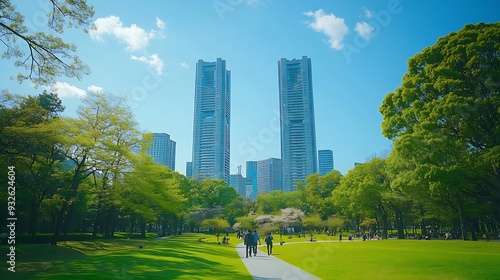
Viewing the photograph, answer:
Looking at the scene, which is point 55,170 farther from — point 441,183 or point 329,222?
point 329,222

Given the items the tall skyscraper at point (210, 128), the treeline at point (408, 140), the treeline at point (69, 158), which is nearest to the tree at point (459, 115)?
the treeline at point (408, 140)

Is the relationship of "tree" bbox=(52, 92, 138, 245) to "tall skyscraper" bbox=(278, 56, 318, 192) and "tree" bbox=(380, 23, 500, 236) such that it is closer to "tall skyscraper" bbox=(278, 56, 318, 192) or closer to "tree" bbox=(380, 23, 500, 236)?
"tree" bbox=(380, 23, 500, 236)

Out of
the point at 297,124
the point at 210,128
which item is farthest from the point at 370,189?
the point at 297,124

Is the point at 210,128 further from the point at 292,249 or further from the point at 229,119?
the point at 292,249

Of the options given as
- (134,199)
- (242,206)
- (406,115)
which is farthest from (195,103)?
(406,115)

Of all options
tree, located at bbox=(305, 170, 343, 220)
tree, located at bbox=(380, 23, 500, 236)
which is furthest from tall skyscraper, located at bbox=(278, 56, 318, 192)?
tree, located at bbox=(380, 23, 500, 236)

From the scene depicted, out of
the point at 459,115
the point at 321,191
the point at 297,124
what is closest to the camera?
the point at 459,115

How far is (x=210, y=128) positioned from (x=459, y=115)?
113m

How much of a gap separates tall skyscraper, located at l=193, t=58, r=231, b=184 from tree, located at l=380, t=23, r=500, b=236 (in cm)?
10782

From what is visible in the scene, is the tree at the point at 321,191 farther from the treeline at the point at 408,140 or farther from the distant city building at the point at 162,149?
the distant city building at the point at 162,149

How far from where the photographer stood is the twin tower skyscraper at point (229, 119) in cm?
13225

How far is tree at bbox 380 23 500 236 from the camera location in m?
23.0

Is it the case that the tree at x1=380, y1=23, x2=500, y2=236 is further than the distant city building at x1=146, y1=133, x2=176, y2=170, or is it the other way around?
the distant city building at x1=146, y1=133, x2=176, y2=170

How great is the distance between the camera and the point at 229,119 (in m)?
148
